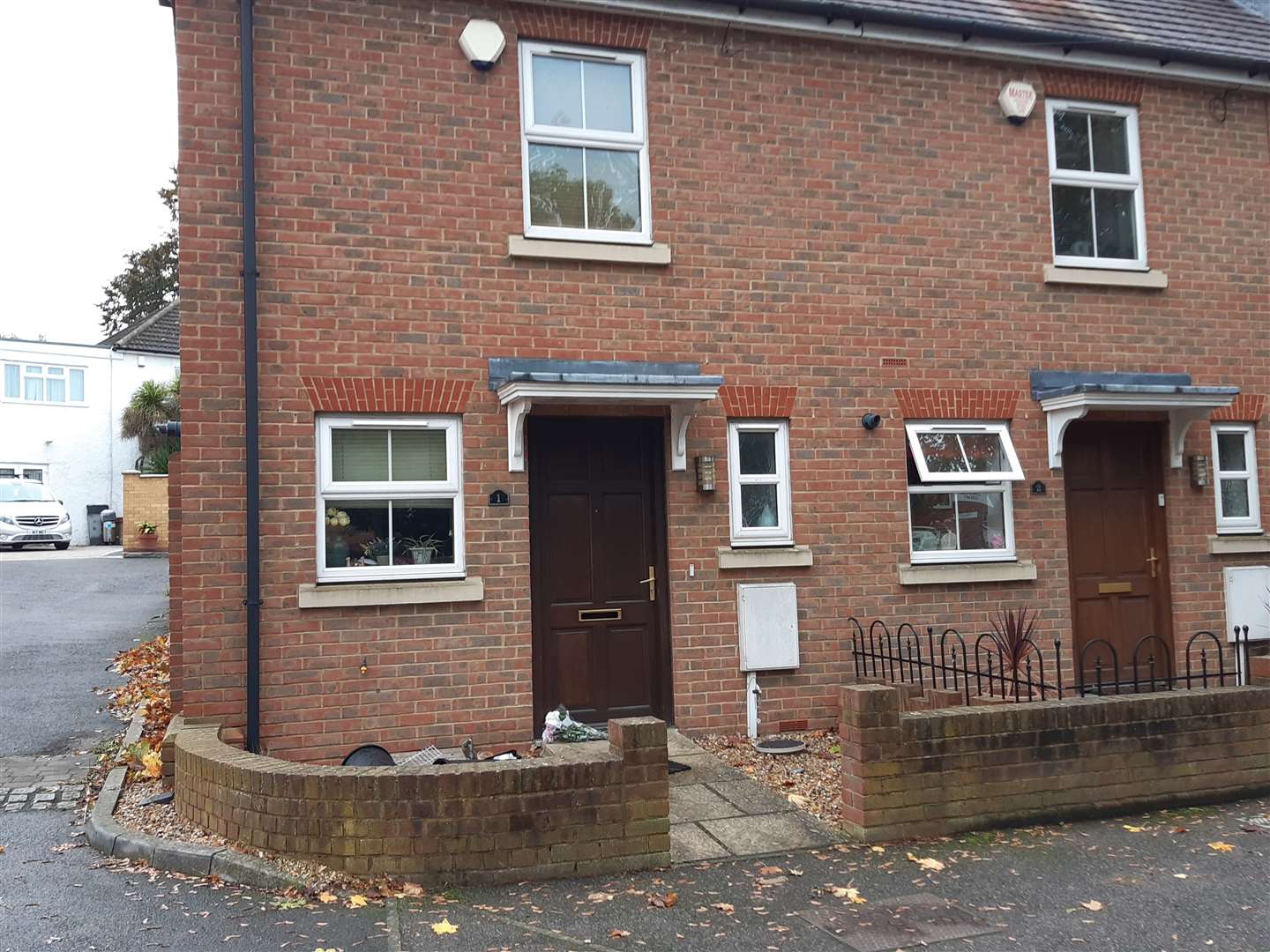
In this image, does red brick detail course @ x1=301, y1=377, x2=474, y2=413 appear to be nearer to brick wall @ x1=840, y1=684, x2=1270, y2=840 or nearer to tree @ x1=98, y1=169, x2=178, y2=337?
brick wall @ x1=840, y1=684, x2=1270, y2=840

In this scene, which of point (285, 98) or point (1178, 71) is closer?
point (285, 98)

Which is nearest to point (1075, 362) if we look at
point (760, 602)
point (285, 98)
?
point (760, 602)

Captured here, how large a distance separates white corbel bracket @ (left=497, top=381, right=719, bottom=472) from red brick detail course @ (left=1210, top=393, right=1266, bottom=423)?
201 inches

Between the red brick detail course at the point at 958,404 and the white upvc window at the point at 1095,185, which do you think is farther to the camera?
the white upvc window at the point at 1095,185

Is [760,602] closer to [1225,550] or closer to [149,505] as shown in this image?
[1225,550]

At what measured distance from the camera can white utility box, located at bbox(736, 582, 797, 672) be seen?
332 inches

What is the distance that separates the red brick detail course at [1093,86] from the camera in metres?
9.63

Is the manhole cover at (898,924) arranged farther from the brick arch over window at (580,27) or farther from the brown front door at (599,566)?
the brick arch over window at (580,27)

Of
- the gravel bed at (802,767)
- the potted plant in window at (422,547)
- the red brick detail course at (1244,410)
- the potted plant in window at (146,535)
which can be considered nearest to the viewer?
the gravel bed at (802,767)

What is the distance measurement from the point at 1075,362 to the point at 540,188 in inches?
193

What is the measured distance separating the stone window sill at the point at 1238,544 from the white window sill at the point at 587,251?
18.5ft

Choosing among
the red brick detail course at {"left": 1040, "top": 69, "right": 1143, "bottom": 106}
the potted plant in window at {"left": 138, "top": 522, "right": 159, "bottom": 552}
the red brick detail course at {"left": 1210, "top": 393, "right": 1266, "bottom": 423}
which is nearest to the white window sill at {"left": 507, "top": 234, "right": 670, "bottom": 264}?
the red brick detail course at {"left": 1040, "top": 69, "right": 1143, "bottom": 106}

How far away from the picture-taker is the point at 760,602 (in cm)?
847

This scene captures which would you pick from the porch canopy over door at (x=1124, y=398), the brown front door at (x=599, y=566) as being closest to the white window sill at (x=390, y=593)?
the brown front door at (x=599, y=566)
